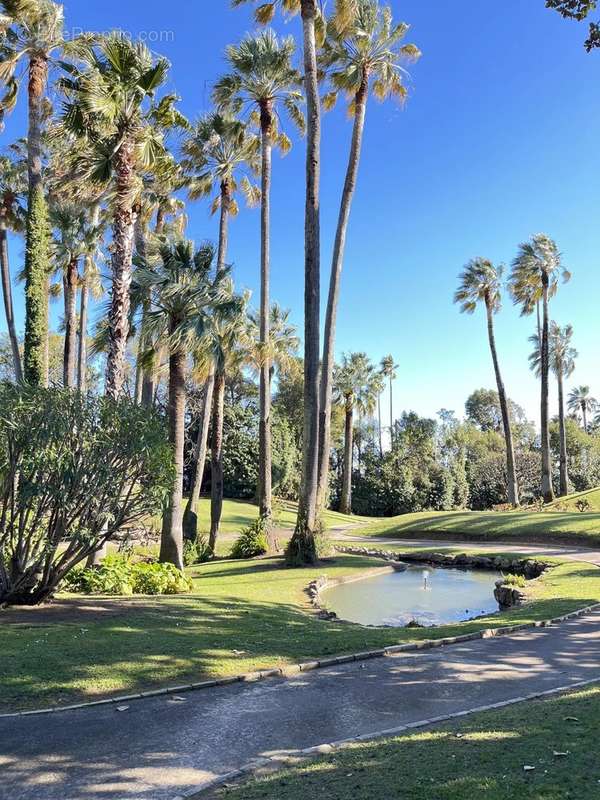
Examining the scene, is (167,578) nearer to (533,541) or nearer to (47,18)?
(47,18)

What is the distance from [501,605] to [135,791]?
12.2 metres

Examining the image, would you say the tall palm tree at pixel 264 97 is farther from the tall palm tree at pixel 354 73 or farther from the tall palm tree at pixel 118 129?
the tall palm tree at pixel 118 129

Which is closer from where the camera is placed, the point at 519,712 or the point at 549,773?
the point at 549,773

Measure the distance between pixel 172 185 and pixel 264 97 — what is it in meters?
5.58

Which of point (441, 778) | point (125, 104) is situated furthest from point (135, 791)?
point (125, 104)

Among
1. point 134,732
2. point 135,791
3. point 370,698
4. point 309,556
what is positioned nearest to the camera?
point 135,791

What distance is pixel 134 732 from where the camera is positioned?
5.52 metres

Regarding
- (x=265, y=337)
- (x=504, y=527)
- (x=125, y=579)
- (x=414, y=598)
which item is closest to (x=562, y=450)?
(x=504, y=527)

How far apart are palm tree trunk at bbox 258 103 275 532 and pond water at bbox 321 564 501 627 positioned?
18.7ft

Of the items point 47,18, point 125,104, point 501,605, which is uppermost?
point 47,18

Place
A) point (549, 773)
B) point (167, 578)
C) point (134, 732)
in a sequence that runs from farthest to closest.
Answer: point (167, 578)
point (134, 732)
point (549, 773)

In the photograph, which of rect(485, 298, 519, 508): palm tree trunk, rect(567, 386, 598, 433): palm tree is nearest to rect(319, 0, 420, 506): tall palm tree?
rect(485, 298, 519, 508): palm tree trunk

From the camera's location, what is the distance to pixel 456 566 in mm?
22297

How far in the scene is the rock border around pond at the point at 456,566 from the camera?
1424 cm
